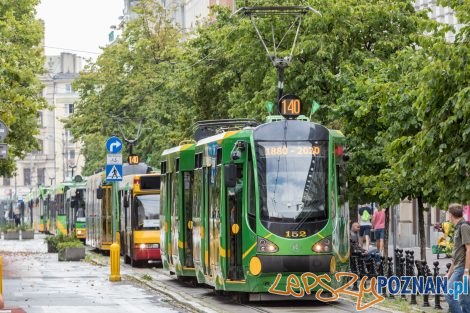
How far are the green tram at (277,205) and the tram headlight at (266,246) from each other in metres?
0.02

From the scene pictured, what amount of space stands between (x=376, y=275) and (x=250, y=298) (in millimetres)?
3502

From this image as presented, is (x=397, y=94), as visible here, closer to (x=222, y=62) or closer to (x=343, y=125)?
(x=343, y=125)

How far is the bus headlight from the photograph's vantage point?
23.7 meters

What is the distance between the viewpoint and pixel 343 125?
2922 cm

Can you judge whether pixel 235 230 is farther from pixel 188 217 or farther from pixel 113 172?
pixel 113 172

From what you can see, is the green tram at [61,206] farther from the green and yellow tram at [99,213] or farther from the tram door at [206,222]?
the tram door at [206,222]

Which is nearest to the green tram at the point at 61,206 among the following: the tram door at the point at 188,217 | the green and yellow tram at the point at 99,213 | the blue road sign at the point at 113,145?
the green and yellow tram at the point at 99,213

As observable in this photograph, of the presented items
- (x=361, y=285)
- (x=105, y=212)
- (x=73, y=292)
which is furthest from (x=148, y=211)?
(x=361, y=285)

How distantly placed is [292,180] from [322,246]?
1219mm

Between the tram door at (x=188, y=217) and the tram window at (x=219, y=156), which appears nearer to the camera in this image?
the tram window at (x=219, y=156)

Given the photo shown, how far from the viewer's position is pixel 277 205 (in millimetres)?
23875

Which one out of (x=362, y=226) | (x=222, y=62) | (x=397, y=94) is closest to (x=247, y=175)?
Answer: (x=397, y=94)

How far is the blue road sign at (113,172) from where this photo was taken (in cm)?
3450

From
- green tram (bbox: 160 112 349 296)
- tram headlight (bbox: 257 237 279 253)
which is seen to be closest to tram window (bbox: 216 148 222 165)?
green tram (bbox: 160 112 349 296)
